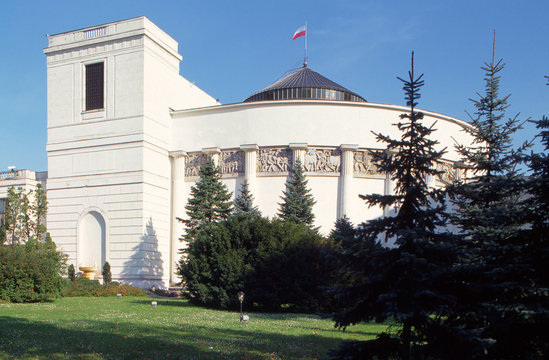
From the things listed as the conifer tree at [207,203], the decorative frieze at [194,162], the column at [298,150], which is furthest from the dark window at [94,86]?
the column at [298,150]

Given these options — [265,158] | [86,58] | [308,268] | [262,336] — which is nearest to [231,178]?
[265,158]

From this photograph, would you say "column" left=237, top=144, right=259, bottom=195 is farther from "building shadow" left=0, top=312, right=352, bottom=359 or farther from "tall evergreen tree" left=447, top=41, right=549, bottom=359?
"tall evergreen tree" left=447, top=41, right=549, bottom=359

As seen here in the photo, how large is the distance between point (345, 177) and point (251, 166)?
757cm

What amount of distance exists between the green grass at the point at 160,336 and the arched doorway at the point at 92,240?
71.1 feet

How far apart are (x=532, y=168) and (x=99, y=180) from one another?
1468 inches

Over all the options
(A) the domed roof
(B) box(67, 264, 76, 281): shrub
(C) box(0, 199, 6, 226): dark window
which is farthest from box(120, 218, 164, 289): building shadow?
(A) the domed roof

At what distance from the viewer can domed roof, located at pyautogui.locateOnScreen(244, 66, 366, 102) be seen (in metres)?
47.7

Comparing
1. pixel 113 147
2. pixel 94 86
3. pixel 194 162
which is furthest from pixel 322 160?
pixel 94 86

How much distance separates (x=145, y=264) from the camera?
39062mm

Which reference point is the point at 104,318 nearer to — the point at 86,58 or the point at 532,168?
the point at 532,168

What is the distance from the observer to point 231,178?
4122 cm

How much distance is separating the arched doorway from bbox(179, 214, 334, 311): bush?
18516 millimetres

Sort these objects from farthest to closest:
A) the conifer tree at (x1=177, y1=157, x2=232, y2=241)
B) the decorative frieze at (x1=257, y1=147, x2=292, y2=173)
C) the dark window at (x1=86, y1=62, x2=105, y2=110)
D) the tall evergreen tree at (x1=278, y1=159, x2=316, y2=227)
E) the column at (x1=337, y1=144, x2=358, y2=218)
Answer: the dark window at (x1=86, y1=62, x2=105, y2=110)
the decorative frieze at (x1=257, y1=147, x2=292, y2=173)
the column at (x1=337, y1=144, x2=358, y2=218)
the tall evergreen tree at (x1=278, y1=159, x2=316, y2=227)
the conifer tree at (x1=177, y1=157, x2=232, y2=241)

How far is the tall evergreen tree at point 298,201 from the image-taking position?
117 ft
